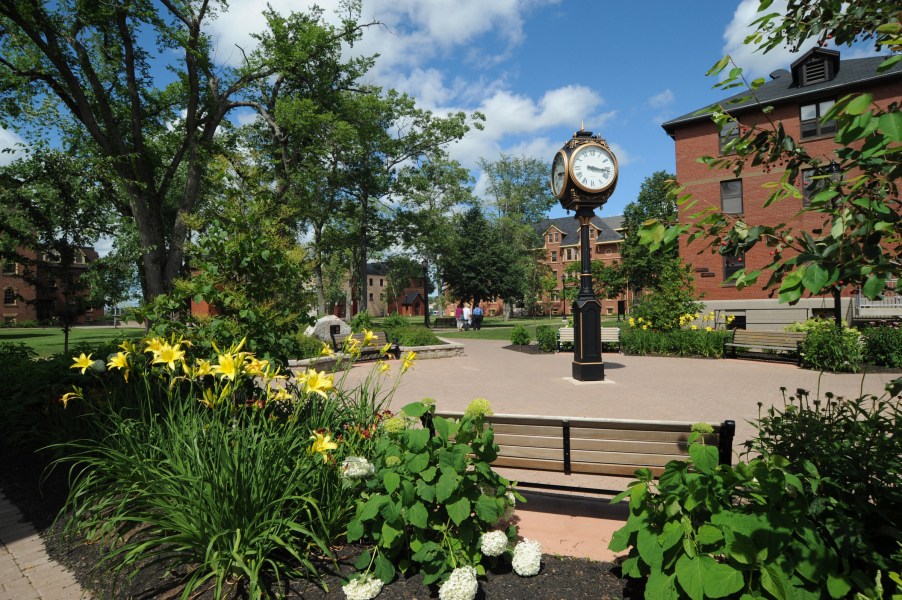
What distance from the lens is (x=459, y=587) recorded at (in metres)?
2.42

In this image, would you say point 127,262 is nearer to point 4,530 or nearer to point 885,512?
point 4,530

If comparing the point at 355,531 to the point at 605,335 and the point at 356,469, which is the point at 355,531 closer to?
the point at 356,469

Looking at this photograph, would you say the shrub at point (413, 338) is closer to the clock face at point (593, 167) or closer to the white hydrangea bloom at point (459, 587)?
the clock face at point (593, 167)

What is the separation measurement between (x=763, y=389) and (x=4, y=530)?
11.6 m

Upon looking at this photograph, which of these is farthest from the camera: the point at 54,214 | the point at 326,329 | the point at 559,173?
the point at 326,329

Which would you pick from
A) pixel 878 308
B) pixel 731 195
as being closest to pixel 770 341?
pixel 878 308

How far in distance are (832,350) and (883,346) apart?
1.56m

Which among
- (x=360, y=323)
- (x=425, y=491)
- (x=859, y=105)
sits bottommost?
(x=425, y=491)

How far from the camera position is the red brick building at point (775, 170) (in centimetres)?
2047

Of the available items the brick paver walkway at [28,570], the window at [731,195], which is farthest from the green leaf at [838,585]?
the window at [731,195]

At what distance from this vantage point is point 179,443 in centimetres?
292

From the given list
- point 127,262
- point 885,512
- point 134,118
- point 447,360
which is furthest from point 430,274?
point 885,512

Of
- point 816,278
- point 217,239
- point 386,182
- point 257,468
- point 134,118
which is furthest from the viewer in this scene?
point 386,182

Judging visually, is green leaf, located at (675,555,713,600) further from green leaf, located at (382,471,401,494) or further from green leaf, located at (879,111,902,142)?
green leaf, located at (879,111,902,142)
